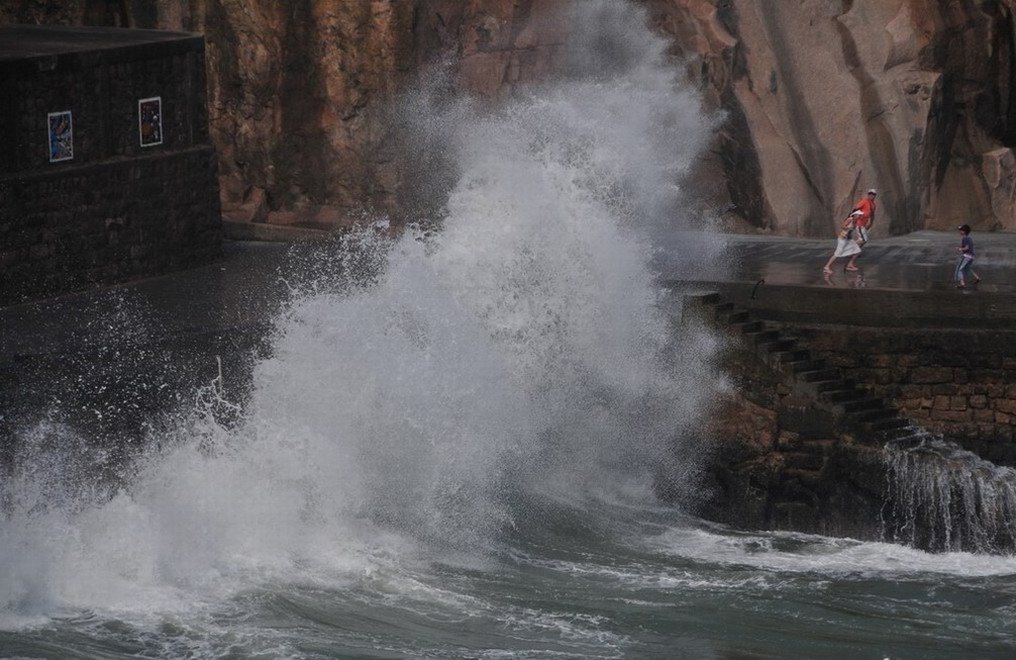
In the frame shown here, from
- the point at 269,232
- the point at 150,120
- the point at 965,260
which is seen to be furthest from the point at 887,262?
the point at 150,120

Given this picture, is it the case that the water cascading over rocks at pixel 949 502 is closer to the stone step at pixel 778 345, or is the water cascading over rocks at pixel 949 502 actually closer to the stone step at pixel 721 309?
the stone step at pixel 778 345

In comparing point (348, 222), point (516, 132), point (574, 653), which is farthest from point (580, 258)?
point (574, 653)

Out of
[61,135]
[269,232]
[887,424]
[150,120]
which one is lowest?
[887,424]

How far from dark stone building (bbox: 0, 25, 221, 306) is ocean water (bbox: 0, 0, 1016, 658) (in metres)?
1.57

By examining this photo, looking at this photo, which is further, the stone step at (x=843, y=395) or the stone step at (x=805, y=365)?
the stone step at (x=805, y=365)

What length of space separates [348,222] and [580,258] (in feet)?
14.5

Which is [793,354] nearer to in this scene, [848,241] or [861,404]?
[861,404]

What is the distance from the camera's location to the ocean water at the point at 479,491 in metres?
12.6

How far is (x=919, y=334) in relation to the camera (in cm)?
1658

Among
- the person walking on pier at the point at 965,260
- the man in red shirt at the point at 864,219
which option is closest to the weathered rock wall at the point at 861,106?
the man in red shirt at the point at 864,219

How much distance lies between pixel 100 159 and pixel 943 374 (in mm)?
7471

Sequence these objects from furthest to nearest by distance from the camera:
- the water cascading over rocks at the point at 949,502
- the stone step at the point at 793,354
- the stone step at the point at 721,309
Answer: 1. the stone step at the point at 721,309
2. the stone step at the point at 793,354
3. the water cascading over rocks at the point at 949,502

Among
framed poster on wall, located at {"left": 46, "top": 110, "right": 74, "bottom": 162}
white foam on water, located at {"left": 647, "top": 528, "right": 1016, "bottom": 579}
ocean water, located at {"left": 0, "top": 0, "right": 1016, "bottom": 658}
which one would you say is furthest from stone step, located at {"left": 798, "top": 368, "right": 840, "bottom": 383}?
framed poster on wall, located at {"left": 46, "top": 110, "right": 74, "bottom": 162}

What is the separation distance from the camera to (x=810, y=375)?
16.6 m
